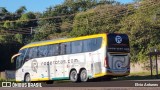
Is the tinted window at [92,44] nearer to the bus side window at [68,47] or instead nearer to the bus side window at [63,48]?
the bus side window at [68,47]

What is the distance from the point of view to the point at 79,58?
1057 inches

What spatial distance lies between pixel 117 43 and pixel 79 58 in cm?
283

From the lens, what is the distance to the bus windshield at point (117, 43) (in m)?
25.2

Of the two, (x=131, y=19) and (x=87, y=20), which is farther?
(x=87, y=20)

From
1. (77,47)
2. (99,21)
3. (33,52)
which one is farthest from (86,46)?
(99,21)

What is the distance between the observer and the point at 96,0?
69.8 m

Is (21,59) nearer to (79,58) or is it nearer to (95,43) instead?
(79,58)

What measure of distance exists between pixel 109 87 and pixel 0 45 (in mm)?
52347

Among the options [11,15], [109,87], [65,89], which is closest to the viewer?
[109,87]

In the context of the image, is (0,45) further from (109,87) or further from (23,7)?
(109,87)

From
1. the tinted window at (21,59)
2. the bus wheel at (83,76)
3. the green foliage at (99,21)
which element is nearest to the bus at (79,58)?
the bus wheel at (83,76)

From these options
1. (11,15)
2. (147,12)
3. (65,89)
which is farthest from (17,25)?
(65,89)

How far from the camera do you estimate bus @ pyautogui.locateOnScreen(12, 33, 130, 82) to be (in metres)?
25.4

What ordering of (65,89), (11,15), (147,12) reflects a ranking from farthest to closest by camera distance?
(11,15)
(147,12)
(65,89)
